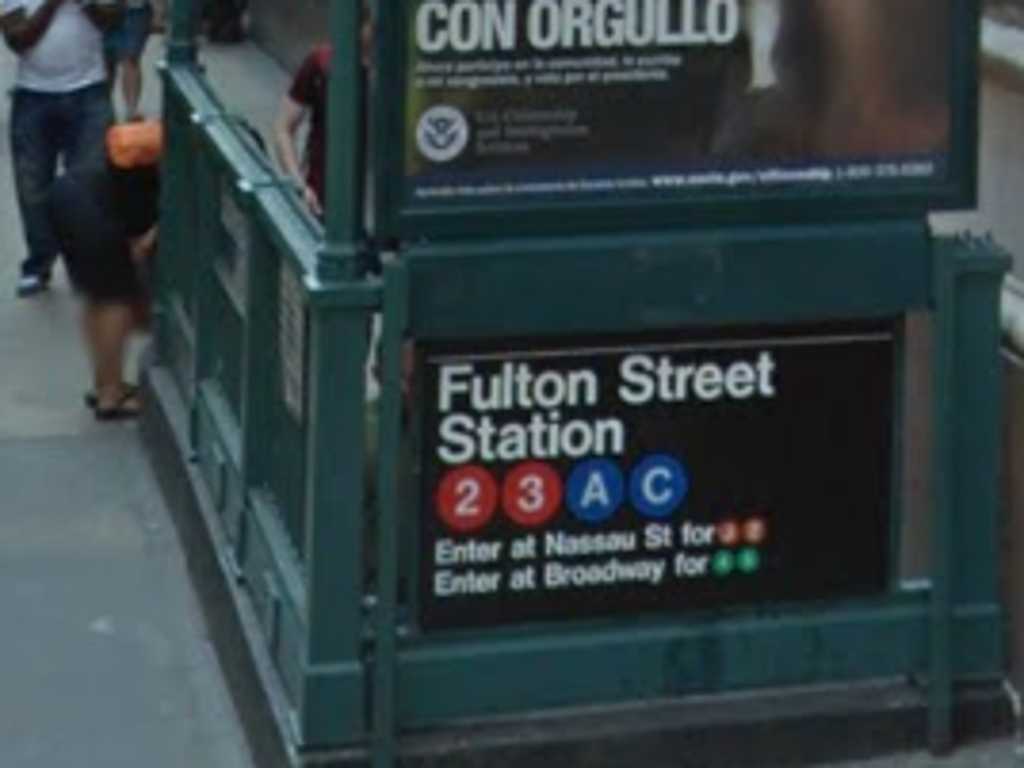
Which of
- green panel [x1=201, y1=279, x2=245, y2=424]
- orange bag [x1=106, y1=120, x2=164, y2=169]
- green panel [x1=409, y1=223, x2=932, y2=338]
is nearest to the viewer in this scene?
green panel [x1=409, y1=223, x2=932, y2=338]

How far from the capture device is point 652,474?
4688mm

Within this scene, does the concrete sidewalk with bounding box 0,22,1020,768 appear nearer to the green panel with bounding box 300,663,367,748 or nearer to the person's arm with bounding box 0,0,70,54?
the green panel with bounding box 300,663,367,748

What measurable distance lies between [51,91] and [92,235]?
7.55ft

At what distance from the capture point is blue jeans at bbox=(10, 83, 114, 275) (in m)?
9.95

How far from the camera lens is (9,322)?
9.84 meters

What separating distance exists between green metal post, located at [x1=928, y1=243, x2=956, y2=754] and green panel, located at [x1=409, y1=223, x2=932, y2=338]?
0.15 feet

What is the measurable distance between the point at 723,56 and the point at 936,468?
3.17 ft

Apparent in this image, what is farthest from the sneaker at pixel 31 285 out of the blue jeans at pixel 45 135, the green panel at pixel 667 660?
the green panel at pixel 667 660

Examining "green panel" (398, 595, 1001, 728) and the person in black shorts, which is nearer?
"green panel" (398, 595, 1001, 728)

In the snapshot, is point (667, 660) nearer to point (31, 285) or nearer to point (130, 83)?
point (31, 285)

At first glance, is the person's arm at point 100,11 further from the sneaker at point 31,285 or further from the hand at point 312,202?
the hand at point 312,202

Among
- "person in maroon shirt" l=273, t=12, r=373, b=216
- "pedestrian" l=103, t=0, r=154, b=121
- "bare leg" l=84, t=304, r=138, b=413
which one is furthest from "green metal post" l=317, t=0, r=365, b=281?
"pedestrian" l=103, t=0, r=154, b=121

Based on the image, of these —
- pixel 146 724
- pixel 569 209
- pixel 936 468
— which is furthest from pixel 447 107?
pixel 146 724

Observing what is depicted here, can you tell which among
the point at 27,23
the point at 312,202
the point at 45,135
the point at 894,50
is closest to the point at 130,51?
the point at 45,135
